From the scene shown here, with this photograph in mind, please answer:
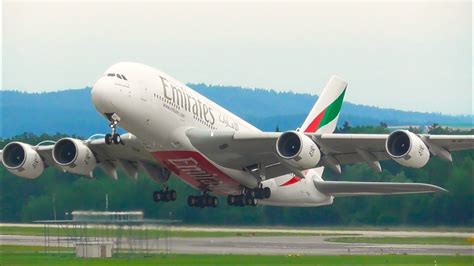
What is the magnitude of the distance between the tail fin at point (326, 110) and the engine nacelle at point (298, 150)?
19.5 feet

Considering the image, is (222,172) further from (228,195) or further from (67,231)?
(67,231)

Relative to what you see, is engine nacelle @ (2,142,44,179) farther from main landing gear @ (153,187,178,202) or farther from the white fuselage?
the white fuselage

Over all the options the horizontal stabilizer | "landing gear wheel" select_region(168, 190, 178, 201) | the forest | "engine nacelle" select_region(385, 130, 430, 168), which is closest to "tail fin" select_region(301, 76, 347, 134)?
the horizontal stabilizer

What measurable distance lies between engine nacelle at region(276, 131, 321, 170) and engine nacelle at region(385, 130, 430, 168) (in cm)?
201

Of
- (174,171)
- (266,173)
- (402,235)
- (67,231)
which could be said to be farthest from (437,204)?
(67,231)

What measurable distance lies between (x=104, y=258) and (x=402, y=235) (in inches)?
390

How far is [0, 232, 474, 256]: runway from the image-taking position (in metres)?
33.8

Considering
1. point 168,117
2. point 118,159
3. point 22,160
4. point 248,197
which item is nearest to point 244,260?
point 248,197

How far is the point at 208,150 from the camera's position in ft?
106

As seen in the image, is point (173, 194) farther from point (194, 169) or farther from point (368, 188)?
point (368, 188)

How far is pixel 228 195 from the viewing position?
34.7m

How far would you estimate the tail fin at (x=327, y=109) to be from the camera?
37.8m

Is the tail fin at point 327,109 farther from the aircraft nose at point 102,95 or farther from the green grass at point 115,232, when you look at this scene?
the aircraft nose at point 102,95

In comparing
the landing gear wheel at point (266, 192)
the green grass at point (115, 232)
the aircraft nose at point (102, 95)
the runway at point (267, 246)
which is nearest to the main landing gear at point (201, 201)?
the green grass at point (115, 232)
